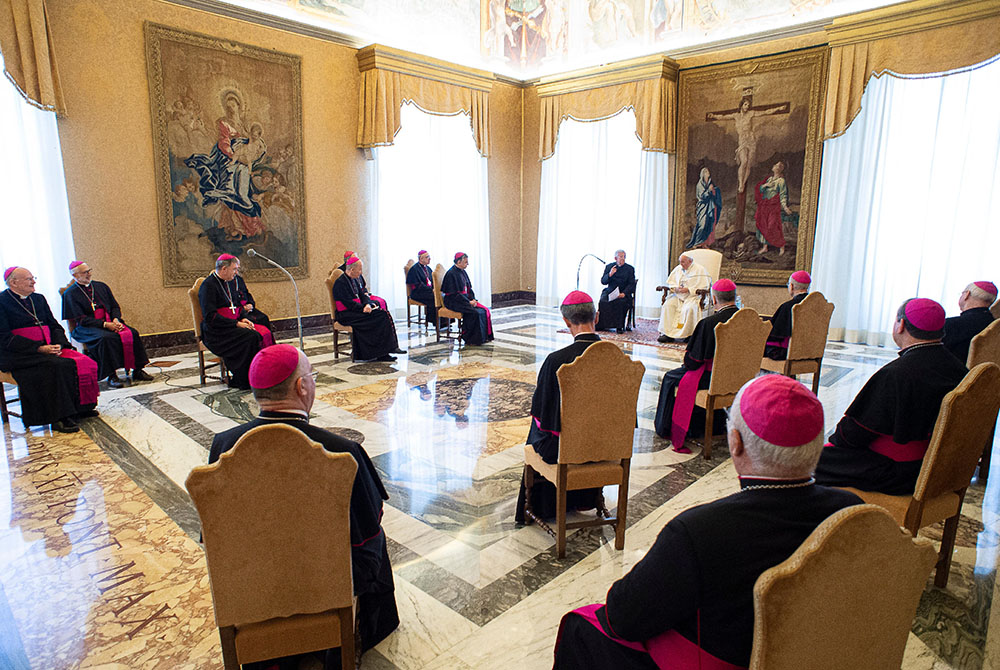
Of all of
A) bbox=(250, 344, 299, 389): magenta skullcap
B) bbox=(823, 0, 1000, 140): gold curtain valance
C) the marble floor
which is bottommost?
the marble floor

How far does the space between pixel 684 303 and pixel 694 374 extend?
4.77m

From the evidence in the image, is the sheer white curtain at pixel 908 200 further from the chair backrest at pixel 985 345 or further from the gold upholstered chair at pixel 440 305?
the gold upholstered chair at pixel 440 305

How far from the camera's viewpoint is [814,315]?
5551mm

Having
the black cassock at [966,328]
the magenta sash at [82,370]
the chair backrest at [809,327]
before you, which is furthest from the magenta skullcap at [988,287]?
the magenta sash at [82,370]

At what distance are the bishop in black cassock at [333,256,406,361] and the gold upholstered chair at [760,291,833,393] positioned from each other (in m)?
4.67

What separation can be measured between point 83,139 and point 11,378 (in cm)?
367

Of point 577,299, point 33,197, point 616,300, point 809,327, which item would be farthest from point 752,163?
point 33,197

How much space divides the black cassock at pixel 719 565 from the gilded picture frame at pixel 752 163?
9490 mm

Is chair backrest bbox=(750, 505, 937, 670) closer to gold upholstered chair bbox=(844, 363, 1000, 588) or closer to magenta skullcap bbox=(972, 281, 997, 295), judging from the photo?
gold upholstered chair bbox=(844, 363, 1000, 588)

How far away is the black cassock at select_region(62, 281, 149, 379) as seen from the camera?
657 centimetres

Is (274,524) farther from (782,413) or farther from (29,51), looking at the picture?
(29,51)

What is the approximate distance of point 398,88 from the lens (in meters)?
10.1

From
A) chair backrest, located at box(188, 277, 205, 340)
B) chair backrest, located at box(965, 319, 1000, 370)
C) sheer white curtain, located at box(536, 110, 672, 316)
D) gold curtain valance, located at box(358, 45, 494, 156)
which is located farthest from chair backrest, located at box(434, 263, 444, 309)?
chair backrest, located at box(965, 319, 1000, 370)

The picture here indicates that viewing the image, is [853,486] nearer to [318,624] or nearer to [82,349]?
[318,624]
